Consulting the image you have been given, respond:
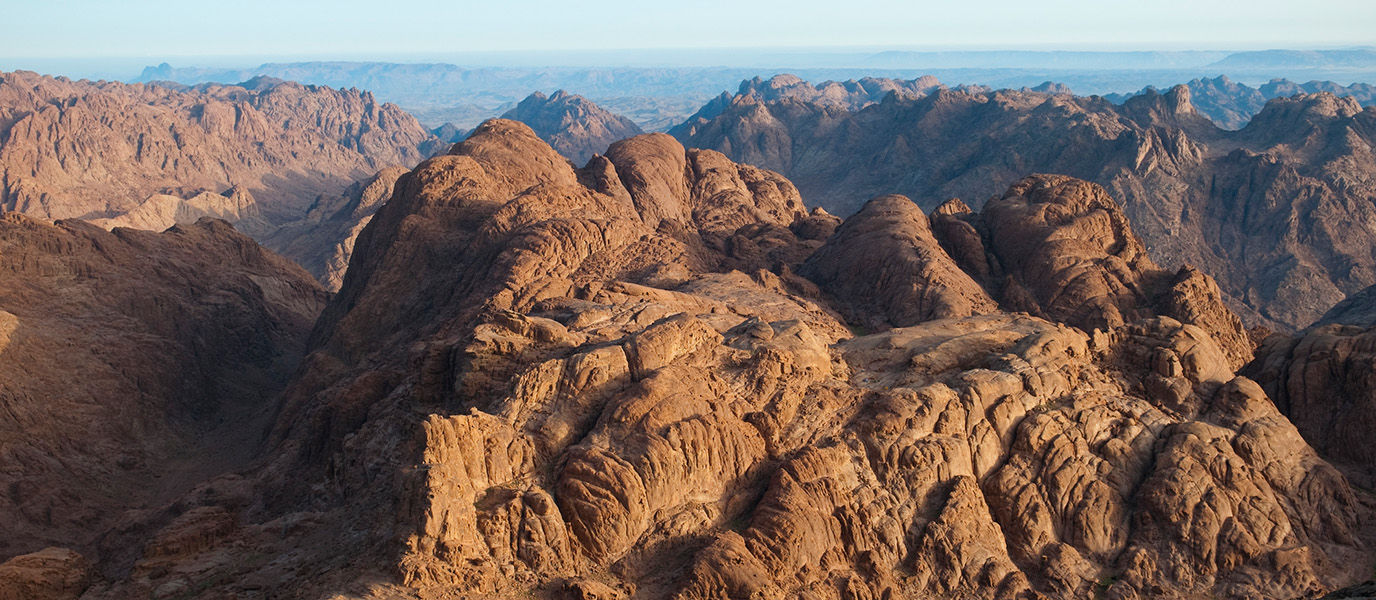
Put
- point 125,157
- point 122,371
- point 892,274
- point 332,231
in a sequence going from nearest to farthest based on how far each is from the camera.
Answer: point 892,274, point 122,371, point 332,231, point 125,157

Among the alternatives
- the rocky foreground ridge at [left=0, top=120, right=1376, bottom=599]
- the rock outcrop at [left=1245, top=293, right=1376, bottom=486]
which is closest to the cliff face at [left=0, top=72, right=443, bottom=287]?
the rocky foreground ridge at [left=0, top=120, right=1376, bottom=599]

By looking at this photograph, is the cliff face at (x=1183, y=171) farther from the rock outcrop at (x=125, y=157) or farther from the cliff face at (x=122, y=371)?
the rock outcrop at (x=125, y=157)

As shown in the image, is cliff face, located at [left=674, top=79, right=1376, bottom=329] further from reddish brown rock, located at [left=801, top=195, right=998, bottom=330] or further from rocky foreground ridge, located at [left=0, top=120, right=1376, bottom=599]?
rocky foreground ridge, located at [left=0, top=120, right=1376, bottom=599]

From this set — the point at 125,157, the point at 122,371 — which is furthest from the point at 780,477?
the point at 125,157

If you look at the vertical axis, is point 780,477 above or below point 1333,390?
above

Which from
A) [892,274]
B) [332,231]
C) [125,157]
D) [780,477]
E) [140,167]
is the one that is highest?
[780,477]

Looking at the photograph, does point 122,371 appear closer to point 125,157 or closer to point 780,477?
point 780,477
